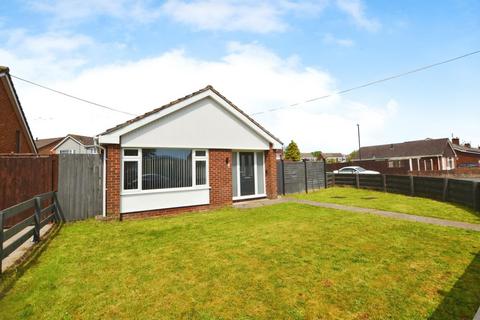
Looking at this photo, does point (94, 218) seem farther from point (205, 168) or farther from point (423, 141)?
point (423, 141)

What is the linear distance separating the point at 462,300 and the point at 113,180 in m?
9.53

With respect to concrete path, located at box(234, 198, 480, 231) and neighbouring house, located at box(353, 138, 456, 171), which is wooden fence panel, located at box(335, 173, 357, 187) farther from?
neighbouring house, located at box(353, 138, 456, 171)

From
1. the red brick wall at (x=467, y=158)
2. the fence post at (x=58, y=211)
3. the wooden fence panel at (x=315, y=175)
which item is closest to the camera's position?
the fence post at (x=58, y=211)

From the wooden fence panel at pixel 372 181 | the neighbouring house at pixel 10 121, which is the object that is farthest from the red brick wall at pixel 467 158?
the neighbouring house at pixel 10 121

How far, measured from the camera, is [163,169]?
1023cm

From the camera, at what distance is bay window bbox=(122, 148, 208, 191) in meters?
9.62

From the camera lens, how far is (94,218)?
9.26m

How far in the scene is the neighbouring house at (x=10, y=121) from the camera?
11.5 metres

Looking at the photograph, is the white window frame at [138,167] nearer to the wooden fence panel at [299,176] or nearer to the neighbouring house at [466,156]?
the wooden fence panel at [299,176]

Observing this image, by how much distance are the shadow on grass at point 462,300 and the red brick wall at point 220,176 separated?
862cm

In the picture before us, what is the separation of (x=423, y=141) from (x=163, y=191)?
1862 inches

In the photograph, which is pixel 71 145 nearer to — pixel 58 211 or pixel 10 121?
pixel 10 121

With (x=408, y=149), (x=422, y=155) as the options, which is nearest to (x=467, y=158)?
(x=408, y=149)

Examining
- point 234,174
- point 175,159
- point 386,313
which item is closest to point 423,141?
point 234,174
